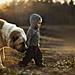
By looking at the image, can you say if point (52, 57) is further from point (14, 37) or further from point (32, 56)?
point (14, 37)

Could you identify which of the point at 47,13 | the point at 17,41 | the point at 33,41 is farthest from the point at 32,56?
the point at 47,13

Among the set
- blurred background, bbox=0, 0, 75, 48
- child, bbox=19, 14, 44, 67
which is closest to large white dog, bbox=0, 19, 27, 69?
child, bbox=19, 14, 44, 67

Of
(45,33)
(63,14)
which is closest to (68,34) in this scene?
(45,33)

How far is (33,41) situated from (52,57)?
1.55 m

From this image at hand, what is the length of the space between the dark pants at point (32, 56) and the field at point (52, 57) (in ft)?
0.43

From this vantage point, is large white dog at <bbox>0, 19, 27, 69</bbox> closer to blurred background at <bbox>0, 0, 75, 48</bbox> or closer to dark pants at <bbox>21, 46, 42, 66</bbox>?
dark pants at <bbox>21, 46, 42, 66</bbox>

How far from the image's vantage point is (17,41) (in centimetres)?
746

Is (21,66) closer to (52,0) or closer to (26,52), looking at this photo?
(26,52)

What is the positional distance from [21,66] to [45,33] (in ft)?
21.6

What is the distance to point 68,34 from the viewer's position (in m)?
14.3

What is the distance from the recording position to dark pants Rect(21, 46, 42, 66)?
781 centimetres

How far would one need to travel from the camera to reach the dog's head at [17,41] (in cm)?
742

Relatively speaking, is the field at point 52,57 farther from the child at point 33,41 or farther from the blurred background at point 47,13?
the blurred background at point 47,13

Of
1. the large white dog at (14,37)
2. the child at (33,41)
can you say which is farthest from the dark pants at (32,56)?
the large white dog at (14,37)
